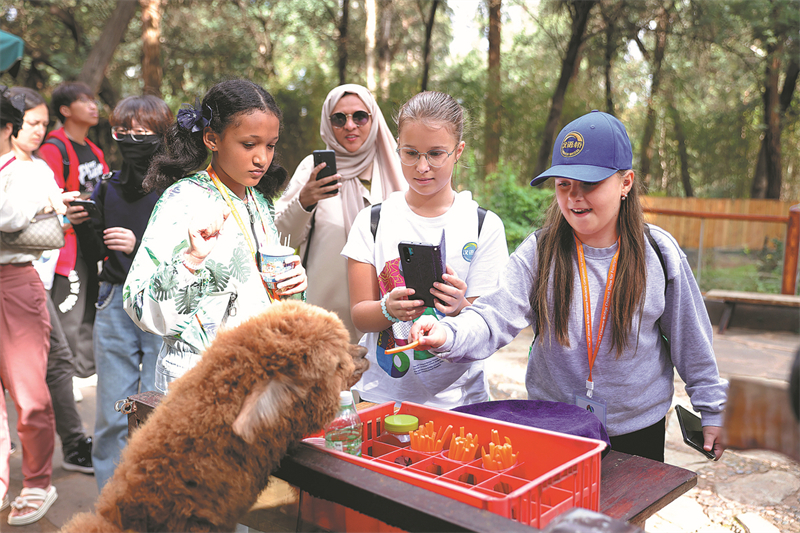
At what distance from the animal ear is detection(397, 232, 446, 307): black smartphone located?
0.74 m

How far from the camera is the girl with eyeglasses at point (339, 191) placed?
343 cm

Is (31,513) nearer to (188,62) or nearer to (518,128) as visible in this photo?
(518,128)

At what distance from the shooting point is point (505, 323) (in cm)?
218

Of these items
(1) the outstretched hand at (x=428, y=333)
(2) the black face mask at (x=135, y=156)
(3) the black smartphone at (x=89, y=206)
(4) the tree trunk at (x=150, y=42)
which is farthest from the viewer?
(4) the tree trunk at (x=150, y=42)

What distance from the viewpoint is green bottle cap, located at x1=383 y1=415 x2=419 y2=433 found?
1.71 metres

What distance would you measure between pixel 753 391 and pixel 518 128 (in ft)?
41.3

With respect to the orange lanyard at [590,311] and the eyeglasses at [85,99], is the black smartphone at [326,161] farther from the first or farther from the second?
the eyeglasses at [85,99]

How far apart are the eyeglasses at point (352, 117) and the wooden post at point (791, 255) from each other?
27.3ft

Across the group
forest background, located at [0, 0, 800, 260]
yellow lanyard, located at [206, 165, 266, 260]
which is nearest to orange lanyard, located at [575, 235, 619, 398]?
yellow lanyard, located at [206, 165, 266, 260]

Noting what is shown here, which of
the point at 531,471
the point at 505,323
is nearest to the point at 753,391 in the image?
the point at 531,471

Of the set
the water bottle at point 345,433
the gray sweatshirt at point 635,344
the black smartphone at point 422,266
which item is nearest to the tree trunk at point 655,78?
the gray sweatshirt at point 635,344

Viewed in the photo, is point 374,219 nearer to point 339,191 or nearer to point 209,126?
point 209,126

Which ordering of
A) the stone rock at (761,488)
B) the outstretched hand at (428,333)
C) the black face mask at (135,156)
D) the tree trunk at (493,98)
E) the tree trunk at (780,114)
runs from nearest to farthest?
the outstretched hand at (428,333) < the black face mask at (135,156) < the stone rock at (761,488) < the tree trunk at (493,98) < the tree trunk at (780,114)

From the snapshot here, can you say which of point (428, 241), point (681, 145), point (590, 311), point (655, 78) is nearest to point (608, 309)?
point (590, 311)
